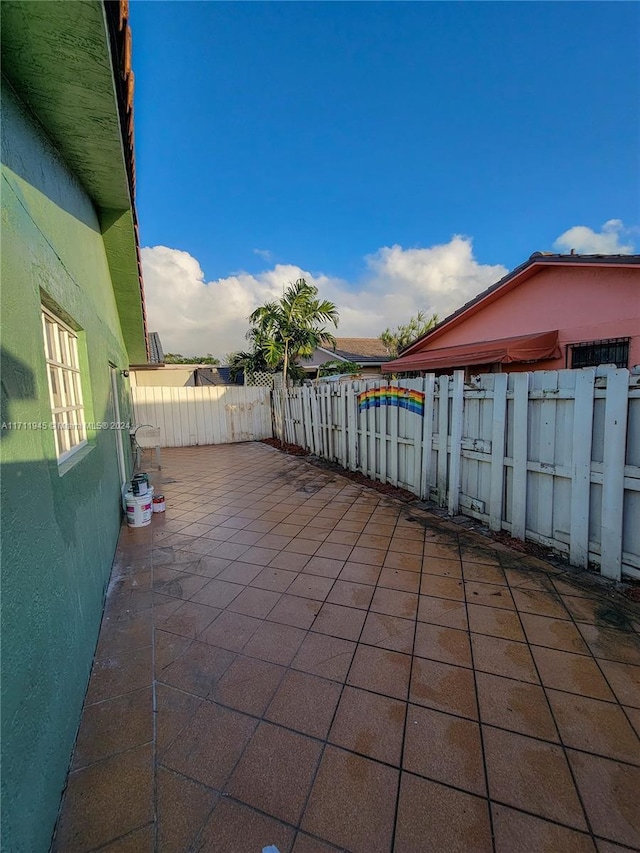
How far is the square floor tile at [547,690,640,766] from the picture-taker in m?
1.44

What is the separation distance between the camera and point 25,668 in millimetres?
1145

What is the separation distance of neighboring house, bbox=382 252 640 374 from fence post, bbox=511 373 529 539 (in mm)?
4303

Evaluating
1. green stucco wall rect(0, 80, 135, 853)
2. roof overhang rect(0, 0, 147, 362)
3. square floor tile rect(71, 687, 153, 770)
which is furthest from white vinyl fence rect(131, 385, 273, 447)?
square floor tile rect(71, 687, 153, 770)

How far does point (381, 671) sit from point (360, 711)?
11.2 inches

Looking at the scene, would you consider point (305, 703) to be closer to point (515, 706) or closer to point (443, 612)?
point (515, 706)

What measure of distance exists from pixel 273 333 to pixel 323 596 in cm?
1174

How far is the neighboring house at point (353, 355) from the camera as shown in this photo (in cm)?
1731

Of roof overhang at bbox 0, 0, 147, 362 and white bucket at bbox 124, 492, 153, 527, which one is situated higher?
roof overhang at bbox 0, 0, 147, 362

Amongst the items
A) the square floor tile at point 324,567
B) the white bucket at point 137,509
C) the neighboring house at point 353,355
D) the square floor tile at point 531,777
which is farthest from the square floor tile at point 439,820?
the neighboring house at point 353,355

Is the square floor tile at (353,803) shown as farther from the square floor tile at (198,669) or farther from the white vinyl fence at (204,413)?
the white vinyl fence at (204,413)

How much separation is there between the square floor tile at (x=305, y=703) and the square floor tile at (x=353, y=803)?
0.15m

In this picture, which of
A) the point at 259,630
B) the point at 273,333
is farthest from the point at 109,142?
the point at 273,333

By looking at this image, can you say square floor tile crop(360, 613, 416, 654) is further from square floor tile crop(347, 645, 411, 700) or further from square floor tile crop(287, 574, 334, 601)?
square floor tile crop(287, 574, 334, 601)

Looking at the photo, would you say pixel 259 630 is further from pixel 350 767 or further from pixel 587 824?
pixel 587 824
